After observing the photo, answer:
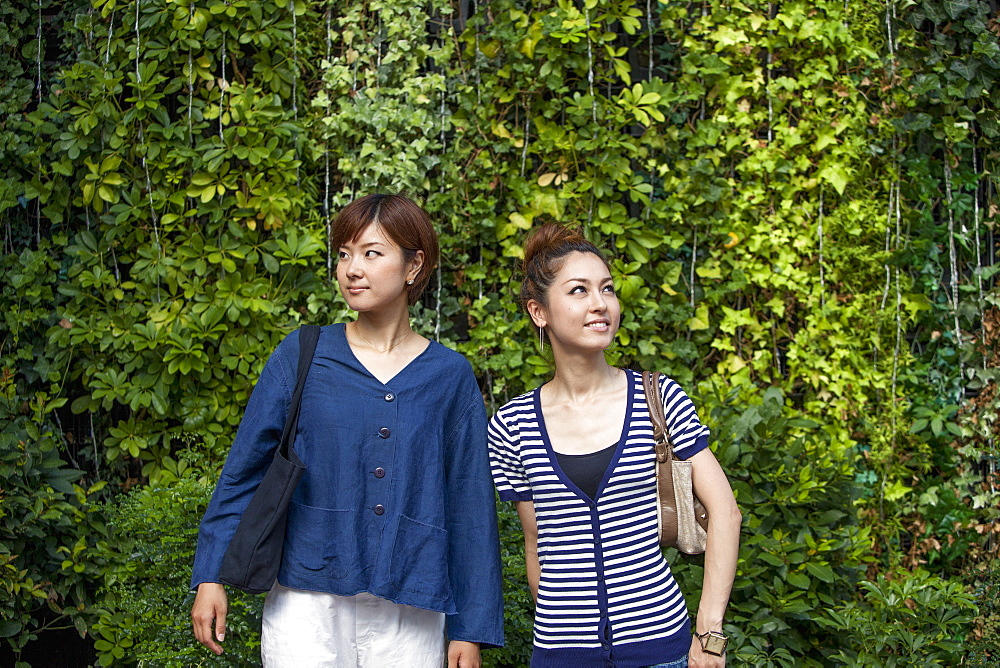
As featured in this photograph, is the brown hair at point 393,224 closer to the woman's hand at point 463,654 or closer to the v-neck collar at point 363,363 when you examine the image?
the v-neck collar at point 363,363

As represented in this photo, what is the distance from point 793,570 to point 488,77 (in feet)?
7.00

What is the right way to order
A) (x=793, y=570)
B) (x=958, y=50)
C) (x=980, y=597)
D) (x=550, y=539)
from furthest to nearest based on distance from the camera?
(x=958, y=50)
(x=980, y=597)
(x=793, y=570)
(x=550, y=539)

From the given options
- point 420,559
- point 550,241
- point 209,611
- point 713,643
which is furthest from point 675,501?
point 209,611

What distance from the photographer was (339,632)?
196 centimetres

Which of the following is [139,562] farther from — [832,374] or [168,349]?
[832,374]

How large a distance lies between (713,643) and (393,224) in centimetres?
113

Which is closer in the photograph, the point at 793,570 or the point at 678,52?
the point at 793,570

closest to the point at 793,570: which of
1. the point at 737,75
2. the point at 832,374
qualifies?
the point at 832,374

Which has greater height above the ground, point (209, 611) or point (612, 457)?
point (612, 457)

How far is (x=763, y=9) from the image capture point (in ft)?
12.2

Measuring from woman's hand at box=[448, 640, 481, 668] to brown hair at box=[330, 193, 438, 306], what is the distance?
2.69 ft

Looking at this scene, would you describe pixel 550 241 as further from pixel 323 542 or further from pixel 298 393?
pixel 323 542

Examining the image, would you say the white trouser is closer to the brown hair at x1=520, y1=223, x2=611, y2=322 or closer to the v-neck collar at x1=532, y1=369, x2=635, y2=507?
the v-neck collar at x1=532, y1=369, x2=635, y2=507

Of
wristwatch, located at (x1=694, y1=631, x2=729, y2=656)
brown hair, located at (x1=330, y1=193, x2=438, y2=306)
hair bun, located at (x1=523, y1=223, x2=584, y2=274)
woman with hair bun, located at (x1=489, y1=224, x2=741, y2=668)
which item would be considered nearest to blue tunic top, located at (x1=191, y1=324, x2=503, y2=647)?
woman with hair bun, located at (x1=489, y1=224, x2=741, y2=668)
